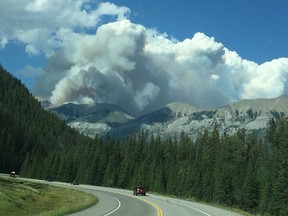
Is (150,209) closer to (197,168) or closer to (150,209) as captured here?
(150,209)

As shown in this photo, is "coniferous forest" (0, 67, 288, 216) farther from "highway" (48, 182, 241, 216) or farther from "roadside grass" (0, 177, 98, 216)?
"highway" (48, 182, 241, 216)

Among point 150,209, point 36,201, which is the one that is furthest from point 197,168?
point 150,209

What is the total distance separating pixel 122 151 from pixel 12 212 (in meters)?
112

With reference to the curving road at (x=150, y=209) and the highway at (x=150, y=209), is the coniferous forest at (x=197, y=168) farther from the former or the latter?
the highway at (x=150, y=209)

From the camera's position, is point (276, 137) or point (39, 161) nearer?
point (276, 137)

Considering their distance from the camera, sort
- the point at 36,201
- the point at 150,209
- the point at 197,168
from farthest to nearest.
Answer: the point at 197,168
the point at 36,201
the point at 150,209

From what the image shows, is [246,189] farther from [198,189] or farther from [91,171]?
[91,171]

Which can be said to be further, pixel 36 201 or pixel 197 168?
pixel 197 168

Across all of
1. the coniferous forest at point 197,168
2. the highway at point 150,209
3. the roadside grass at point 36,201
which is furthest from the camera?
the coniferous forest at point 197,168

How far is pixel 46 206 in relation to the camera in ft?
213

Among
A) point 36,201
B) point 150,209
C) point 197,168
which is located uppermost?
point 197,168

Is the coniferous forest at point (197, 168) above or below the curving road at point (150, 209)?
above

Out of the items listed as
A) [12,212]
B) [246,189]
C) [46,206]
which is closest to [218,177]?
[246,189]

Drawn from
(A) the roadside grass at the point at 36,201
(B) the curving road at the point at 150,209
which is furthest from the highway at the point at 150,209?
(A) the roadside grass at the point at 36,201
